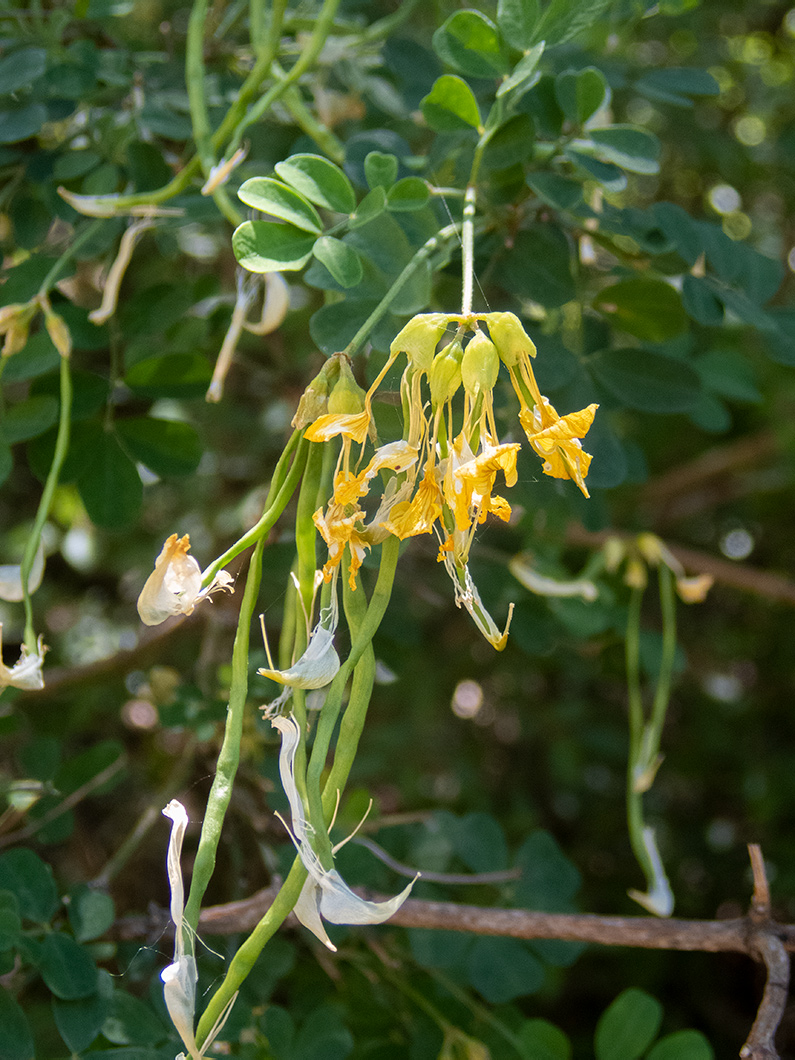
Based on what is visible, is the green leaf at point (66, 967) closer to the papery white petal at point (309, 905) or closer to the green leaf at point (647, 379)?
the papery white petal at point (309, 905)

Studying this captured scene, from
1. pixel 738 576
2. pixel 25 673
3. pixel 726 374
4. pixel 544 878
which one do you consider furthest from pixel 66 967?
pixel 738 576

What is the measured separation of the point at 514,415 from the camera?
2.53ft

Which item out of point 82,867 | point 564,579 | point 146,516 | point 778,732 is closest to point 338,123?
point 564,579

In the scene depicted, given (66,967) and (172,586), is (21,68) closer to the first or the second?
(172,586)

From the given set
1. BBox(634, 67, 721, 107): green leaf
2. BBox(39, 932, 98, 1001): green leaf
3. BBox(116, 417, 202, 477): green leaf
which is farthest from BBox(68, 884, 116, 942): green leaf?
BBox(634, 67, 721, 107): green leaf

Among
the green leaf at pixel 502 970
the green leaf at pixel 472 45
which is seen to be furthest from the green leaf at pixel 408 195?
the green leaf at pixel 502 970

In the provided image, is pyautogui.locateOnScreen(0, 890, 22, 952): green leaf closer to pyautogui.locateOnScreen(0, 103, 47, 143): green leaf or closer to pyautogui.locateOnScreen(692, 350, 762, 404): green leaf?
pyautogui.locateOnScreen(0, 103, 47, 143): green leaf

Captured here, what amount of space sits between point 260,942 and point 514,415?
48 cm

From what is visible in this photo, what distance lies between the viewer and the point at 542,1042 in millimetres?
777

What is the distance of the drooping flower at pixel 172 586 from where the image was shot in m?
0.45

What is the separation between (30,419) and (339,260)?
0.34 metres

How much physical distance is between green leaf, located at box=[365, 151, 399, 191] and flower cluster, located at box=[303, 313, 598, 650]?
202mm

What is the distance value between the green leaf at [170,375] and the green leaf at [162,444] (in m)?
0.03

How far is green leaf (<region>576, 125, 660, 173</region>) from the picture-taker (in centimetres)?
67
